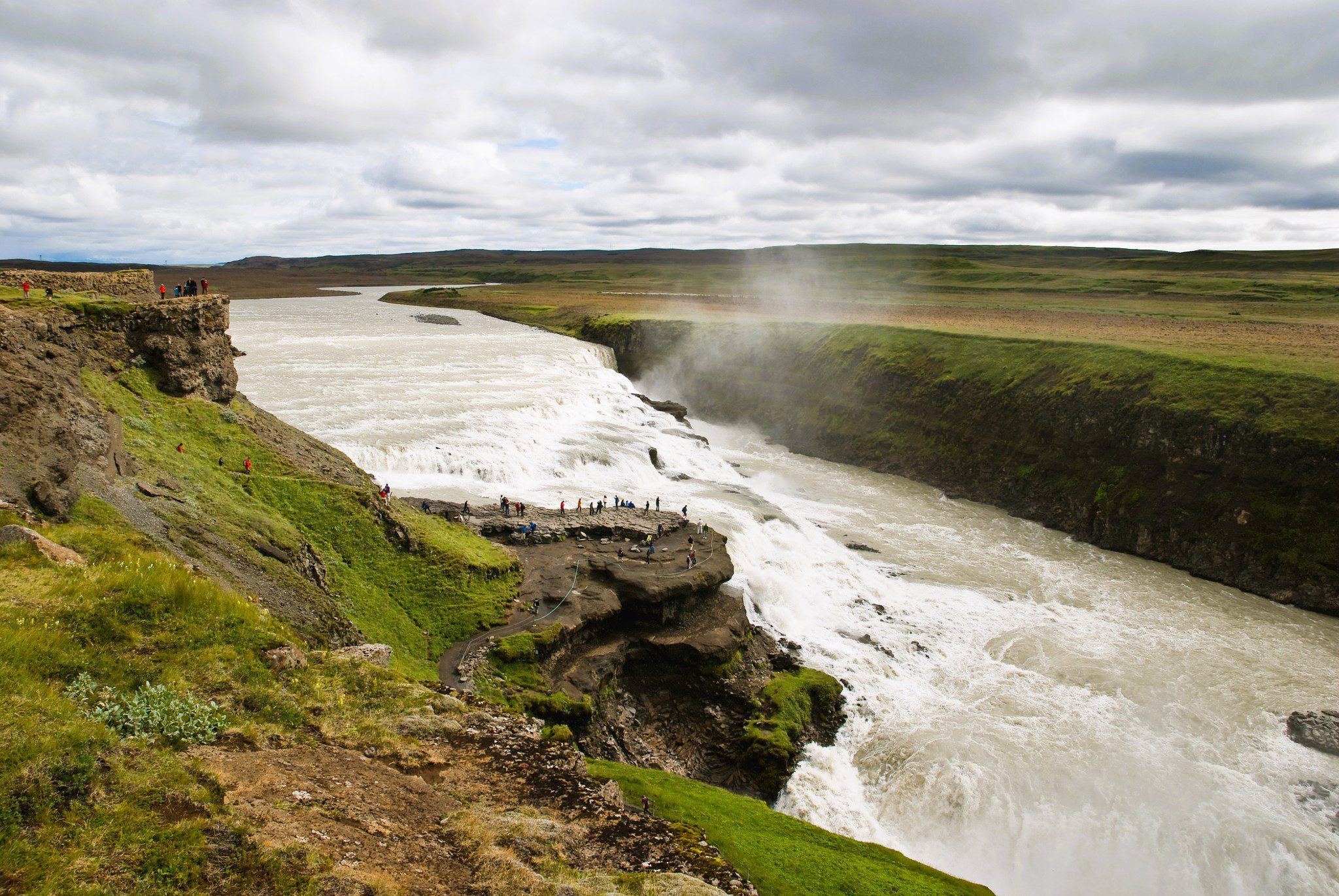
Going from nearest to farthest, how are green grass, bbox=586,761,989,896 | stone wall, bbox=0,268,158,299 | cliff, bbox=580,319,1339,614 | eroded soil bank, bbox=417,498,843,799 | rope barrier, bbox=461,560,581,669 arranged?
green grass, bbox=586,761,989,896, eroded soil bank, bbox=417,498,843,799, rope barrier, bbox=461,560,581,669, stone wall, bbox=0,268,158,299, cliff, bbox=580,319,1339,614

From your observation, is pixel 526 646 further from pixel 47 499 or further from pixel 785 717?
pixel 47 499

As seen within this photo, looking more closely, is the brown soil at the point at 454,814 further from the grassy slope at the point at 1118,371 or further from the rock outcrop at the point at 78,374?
the grassy slope at the point at 1118,371

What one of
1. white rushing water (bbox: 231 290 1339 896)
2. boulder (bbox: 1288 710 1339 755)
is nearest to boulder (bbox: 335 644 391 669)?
white rushing water (bbox: 231 290 1339 896)

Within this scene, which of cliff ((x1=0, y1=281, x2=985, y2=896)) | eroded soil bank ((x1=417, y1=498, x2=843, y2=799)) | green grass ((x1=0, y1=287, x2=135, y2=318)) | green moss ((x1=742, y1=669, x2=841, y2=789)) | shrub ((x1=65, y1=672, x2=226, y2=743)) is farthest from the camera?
green moss ((x1=742, y1=669, x2=841, y2=789))

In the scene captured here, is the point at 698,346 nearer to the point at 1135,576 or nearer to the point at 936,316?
the point at 936,316

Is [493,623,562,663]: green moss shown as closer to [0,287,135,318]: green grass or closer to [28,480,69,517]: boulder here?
[28,480,69,517]: boulder

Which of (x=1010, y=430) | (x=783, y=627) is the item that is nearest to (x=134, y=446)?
(x=783, y=627)
